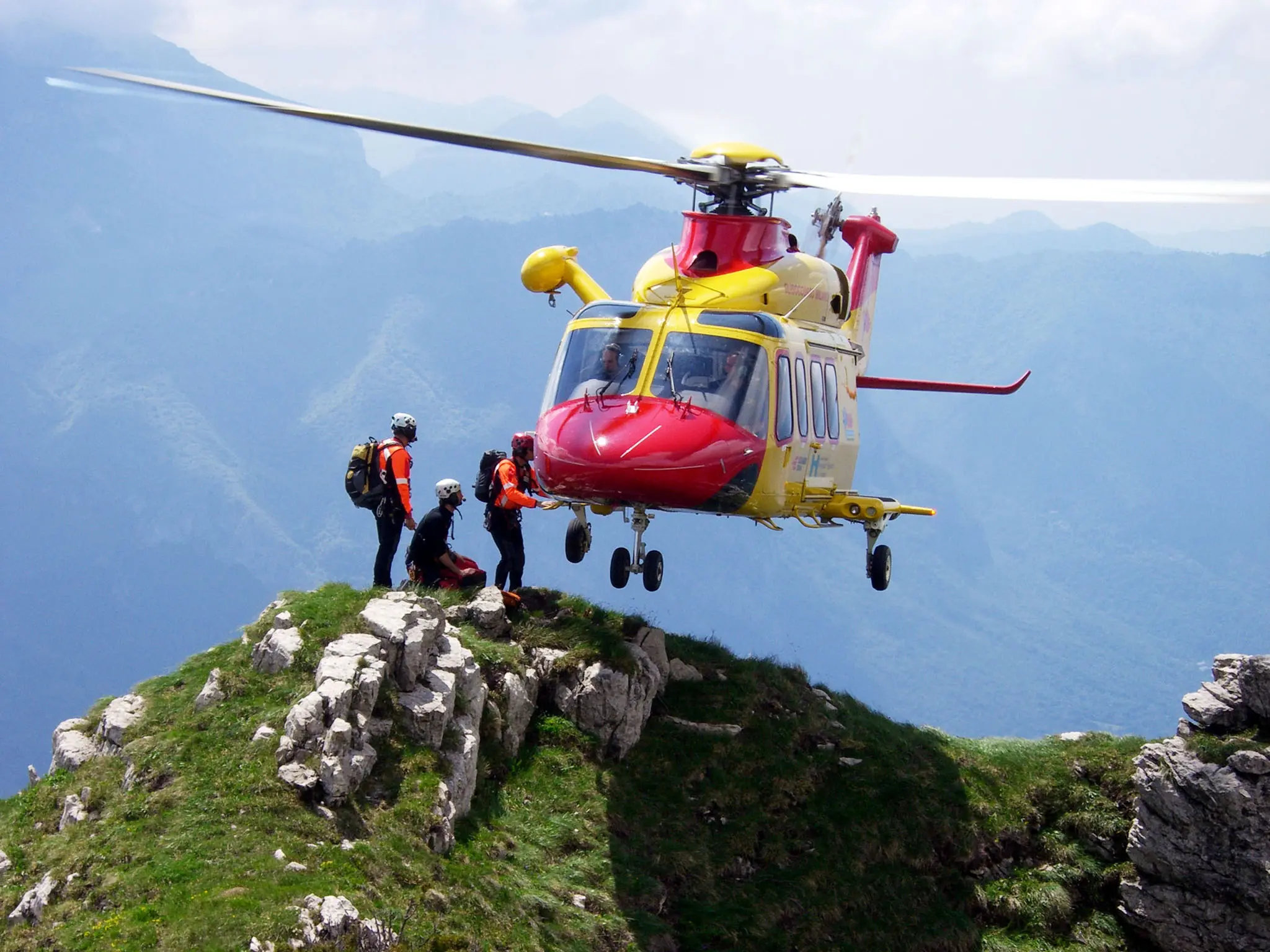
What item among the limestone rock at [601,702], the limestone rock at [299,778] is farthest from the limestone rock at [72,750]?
the limestone rock at [601,702]

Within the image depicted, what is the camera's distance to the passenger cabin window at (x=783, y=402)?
1570 centimetres

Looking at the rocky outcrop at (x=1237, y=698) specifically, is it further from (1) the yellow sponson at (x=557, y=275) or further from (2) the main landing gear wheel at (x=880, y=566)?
(1) the yellow sponson at (x=557, y=275)

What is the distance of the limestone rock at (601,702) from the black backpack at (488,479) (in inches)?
98.2

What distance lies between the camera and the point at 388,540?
15.8 meters

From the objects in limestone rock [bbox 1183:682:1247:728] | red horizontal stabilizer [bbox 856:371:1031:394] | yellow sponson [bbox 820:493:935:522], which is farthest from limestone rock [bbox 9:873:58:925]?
limestone rock [bbox 1183:682:1247:728]

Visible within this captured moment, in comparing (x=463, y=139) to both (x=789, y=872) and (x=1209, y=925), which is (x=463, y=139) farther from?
(x=1209, y=925)

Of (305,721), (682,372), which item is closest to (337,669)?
(305,721)

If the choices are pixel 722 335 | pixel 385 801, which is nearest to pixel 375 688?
pixel 385 801

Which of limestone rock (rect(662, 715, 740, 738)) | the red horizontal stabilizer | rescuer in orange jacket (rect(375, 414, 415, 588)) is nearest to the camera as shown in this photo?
rescuer in orange jacket (rect(375, 414, 415, 588))

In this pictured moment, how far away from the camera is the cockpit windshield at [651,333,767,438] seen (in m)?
15.0

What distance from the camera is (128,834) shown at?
1153cm

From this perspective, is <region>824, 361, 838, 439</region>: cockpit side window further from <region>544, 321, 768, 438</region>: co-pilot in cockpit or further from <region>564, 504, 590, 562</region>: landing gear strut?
<region>564, 504, 590, 562</region>: landing gear strut

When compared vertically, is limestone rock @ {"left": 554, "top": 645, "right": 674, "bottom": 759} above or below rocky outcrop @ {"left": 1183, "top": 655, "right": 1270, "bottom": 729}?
below

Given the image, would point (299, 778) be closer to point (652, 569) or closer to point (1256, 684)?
point (652, 569)
